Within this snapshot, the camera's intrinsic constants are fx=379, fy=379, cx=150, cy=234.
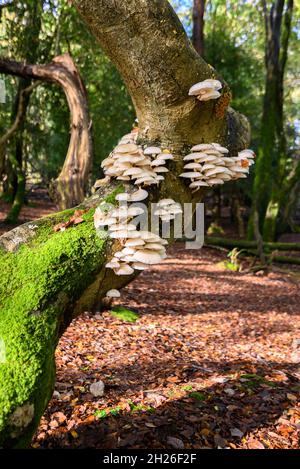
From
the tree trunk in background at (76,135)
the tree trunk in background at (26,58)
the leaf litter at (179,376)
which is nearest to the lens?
the leaf litter at (179,376)

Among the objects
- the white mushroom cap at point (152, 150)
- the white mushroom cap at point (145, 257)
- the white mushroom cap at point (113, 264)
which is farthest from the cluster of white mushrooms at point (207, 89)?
the white mushroom cap at point (113, 264)

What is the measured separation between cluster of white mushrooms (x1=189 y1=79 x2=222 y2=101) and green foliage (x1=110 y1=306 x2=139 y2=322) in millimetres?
4612

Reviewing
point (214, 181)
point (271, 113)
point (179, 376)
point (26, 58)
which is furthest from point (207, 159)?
point (271, 113)

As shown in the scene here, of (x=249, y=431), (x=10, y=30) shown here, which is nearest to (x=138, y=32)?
(x=249, y=431)

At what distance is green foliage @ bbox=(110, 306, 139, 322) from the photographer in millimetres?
6324

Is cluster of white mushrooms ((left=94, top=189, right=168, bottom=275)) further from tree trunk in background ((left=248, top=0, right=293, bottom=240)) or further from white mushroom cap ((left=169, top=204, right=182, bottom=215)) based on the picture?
tree trunk in background ((left=248, top=0, right=293, bottom=240))

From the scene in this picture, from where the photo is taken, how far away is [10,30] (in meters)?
13.2

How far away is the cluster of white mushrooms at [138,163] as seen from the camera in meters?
2.32

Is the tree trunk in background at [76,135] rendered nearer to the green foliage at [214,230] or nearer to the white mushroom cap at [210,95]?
the white mushroom cap at [210,95]

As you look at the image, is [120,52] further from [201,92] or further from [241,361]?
[241,361]

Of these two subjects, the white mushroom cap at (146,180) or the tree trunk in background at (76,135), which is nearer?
the white mushroom cap at (146,180)

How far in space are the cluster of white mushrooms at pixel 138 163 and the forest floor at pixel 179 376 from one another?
5.87ft

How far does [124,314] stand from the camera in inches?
254
